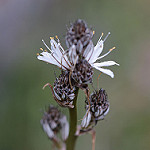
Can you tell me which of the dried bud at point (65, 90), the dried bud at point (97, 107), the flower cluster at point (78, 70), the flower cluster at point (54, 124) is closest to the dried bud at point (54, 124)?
the flower cluster at point (54, 124)

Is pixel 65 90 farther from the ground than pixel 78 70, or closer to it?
closer to it

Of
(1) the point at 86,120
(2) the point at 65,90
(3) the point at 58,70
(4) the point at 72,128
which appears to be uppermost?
(3) the point at 58,70

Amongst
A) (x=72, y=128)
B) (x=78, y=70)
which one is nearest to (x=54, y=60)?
(x=78, y=70)

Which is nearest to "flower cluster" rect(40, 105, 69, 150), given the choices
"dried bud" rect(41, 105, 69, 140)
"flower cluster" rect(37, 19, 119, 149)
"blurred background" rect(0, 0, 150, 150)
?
"dried bud" rect(41, 105, 69, 140)

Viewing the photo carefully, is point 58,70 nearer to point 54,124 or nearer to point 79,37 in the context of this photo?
point 54,124
